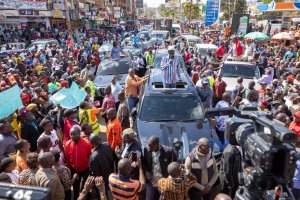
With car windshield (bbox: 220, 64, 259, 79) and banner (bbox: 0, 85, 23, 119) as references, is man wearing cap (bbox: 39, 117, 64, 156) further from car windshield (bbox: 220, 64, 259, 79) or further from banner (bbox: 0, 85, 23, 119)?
car windshield (bbox: 220, 64, 259, 79)

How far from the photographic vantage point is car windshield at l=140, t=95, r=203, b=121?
591cm

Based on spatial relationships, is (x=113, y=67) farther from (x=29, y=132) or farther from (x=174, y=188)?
(x=174, y=188)

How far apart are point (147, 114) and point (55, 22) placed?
108ft

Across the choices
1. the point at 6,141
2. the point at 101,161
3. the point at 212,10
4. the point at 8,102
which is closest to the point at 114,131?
the point at 101,161

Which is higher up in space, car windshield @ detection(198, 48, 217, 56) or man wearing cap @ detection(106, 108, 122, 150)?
car windshield @ detection(198, 48, 217, 56)

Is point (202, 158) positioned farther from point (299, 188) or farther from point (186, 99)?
point (186, 99)

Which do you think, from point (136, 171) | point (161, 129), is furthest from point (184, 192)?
point (161, 129)

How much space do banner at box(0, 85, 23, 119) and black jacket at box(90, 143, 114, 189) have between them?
2178mm

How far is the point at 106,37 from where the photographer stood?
1216 inches

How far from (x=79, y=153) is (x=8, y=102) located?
1951 millimetres

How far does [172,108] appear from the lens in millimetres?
6051

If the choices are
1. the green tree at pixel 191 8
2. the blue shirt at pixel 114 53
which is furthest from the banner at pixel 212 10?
the green tree at pixel 191 8

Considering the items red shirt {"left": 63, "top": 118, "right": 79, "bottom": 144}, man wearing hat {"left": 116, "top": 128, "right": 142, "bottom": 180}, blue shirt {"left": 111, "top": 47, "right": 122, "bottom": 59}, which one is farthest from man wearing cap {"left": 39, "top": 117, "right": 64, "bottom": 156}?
blue shirt {"left": 111, "top": 47, "right": 122, "bottom": 59}

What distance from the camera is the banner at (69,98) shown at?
5916 mm
